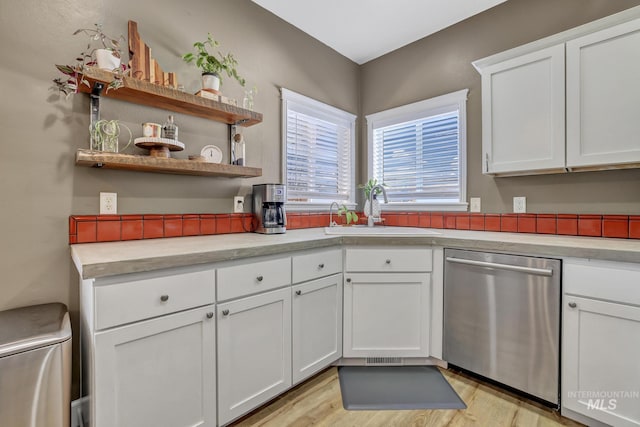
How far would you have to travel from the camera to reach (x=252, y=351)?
1.50 metres

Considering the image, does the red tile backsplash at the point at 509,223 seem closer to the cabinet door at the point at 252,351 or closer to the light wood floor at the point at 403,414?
the light wood floor at the point at 403,414

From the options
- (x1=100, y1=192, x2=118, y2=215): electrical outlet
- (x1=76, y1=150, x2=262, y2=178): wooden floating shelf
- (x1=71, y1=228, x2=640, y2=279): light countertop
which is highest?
(x1=76, y1=150, x2=262, y2=178): wooden floating shelf

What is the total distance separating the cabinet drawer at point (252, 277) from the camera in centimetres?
138

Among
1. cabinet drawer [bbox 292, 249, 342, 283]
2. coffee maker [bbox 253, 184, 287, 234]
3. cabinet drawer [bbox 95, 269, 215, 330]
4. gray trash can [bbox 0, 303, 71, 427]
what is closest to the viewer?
gray trash can [bbox 0, 303, 71, 427]

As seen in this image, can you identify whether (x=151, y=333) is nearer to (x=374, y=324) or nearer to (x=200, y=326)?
(x=200, y=326)

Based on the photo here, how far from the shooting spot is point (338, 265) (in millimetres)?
1956

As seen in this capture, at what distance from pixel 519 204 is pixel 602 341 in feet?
3.27

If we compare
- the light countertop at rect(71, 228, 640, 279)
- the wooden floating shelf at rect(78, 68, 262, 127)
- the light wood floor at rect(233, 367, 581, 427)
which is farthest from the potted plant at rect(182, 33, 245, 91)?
the light wood floor at rect(233, 367, 581, 427)

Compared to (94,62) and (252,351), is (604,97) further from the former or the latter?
(94,62)

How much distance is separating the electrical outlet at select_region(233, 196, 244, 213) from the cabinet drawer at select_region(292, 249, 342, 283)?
683 mm

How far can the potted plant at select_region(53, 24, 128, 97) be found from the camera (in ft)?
4.53

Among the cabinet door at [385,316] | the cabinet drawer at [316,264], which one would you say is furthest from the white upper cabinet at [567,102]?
the cabinet drawer at [316,264]

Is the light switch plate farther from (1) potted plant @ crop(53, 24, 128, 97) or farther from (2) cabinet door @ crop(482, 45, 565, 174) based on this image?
(1) potted plant @ crop(53, 24, 128, 97)

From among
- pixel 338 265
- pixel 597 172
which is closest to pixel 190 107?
pixel 338 265
